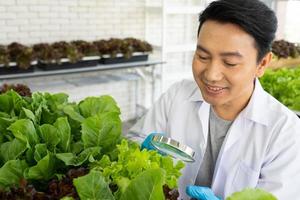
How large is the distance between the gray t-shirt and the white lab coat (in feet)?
0.10

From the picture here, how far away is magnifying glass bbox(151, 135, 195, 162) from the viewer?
896 millimetres

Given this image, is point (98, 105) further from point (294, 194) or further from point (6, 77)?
point (6, 77)

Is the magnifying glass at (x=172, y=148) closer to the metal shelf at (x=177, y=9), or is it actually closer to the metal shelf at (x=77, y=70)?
the metal shelf at (x=77, y=70)

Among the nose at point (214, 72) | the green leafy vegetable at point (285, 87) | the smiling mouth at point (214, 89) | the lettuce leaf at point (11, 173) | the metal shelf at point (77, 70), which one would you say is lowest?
the metal shelf at point (77, 70)

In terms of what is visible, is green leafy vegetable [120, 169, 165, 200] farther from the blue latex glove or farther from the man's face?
the man's face

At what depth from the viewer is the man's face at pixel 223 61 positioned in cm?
99

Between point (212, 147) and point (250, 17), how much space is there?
0.51 m

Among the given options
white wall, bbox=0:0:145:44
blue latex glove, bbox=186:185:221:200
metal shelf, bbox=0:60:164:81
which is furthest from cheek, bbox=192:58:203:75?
white wall, bbox=0:0:145:44

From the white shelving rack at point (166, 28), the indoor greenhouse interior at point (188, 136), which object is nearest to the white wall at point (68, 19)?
the white shelving rack at point (166, 28)

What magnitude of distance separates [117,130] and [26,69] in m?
2.23

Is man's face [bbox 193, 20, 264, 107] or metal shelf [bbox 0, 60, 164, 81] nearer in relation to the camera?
man's face [bbox 193, 20, 264, 107]

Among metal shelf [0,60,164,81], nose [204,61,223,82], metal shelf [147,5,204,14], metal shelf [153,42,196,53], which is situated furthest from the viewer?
metal shelf [153,42,196,53]

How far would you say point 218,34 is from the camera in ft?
3.26

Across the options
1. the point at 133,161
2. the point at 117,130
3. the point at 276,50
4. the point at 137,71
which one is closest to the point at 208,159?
the point at 117,130
